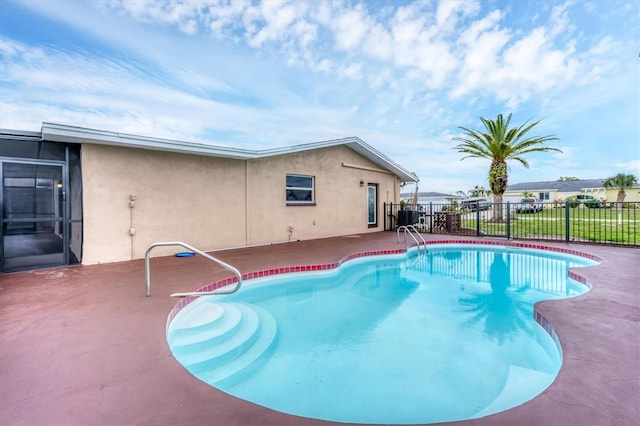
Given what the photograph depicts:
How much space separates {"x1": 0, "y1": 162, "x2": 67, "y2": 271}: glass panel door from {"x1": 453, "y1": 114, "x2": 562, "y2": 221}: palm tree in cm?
1757

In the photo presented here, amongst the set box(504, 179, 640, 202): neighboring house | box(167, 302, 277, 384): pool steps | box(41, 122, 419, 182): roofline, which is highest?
box(504, 179, 640, 202): neighboring house

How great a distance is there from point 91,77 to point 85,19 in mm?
2084

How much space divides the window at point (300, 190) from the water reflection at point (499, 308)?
6.55m

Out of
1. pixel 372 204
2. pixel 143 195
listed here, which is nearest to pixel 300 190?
pixel 372 204

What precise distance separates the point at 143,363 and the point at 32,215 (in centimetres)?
580

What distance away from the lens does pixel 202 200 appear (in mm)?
8727

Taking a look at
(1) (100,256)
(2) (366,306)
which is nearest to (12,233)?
(1) (100,256)

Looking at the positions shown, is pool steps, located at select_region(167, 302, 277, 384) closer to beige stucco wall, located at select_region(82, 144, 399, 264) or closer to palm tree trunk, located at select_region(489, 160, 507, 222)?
A: beige stucco wall, located at select_region(82, 144, 399, 264)

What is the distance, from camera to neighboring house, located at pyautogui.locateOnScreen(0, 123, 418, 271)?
20.3 ft

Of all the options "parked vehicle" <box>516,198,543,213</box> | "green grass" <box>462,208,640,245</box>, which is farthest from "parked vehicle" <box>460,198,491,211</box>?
"parked vehicle" <box>516,198,543,213</box>

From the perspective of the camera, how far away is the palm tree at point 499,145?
648 inches

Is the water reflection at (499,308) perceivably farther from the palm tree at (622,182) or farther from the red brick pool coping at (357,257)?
the palm tree at (622,182)

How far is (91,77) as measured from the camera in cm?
1027

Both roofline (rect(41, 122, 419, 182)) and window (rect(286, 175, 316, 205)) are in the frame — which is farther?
window (rect(286, 175, 316, 205))
